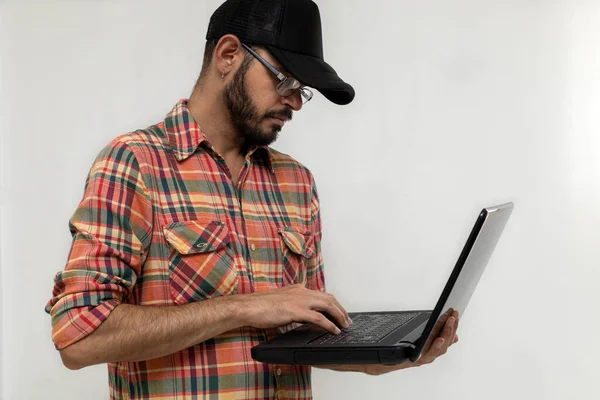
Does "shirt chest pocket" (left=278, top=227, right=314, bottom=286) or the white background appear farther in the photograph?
the white background

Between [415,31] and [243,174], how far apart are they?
0.90 metres

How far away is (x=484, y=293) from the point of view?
1.97 meters

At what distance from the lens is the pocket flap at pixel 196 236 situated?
1204 mm

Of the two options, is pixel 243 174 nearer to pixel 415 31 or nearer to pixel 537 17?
pixel 415 31

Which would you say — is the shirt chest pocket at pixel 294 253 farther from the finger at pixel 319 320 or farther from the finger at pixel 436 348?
the finger at pixel 436 348

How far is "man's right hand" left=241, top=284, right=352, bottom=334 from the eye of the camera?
3.83ft

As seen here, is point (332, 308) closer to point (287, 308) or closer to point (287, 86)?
point (287, 308)

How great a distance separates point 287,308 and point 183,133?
1.23 feet

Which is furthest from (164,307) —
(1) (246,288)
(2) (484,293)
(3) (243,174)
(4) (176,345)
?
(2) (484,293)

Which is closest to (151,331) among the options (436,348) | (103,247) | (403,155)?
(103,247)

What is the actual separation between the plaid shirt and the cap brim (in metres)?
0.20

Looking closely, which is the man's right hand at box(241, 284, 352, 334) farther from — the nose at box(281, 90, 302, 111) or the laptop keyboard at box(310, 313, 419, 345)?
the nose at box(281, 90, 302, 111)

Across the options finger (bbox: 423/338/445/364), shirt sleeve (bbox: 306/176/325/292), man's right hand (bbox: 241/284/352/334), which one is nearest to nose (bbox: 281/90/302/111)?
shirt sleeve (bbox: 306/176/325/292)

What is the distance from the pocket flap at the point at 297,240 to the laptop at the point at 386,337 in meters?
0.17
